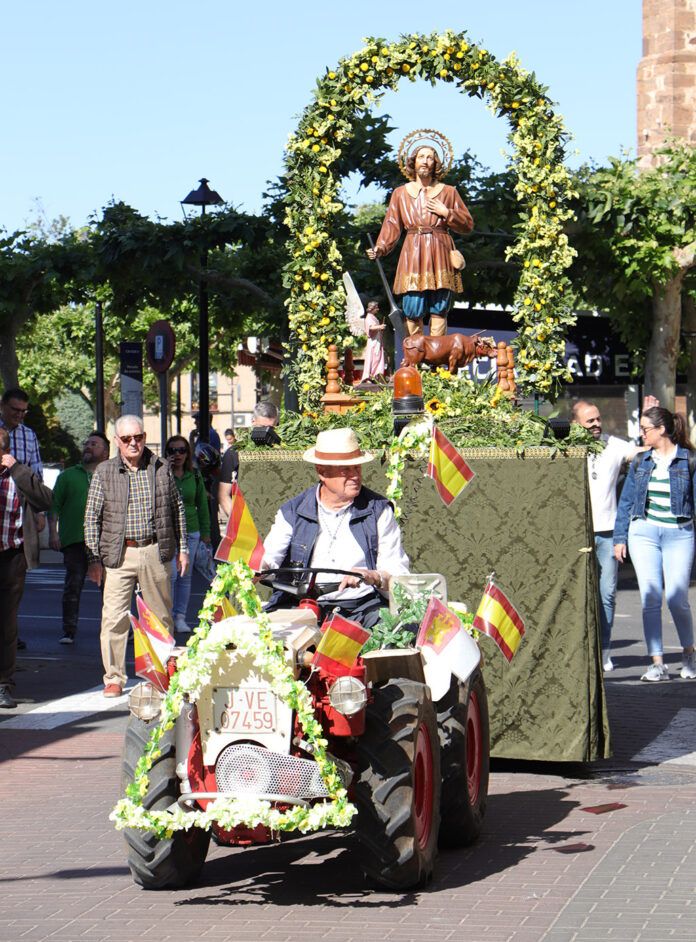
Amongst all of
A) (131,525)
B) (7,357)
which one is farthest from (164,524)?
(7,357)

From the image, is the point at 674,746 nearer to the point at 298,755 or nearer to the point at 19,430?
the point at 298,755

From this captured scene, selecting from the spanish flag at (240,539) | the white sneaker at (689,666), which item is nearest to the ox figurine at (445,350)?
the white sneaker at (689,666)

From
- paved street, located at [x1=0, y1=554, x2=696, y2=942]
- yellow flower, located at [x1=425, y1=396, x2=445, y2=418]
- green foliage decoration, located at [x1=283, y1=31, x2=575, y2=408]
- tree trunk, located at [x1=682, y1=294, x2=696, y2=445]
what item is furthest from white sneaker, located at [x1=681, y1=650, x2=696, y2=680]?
tree trunk, located at [x1=682, y1=294, x2=696, y2=445]

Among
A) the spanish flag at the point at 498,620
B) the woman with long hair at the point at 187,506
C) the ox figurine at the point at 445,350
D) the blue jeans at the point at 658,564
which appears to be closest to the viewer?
the spanish flag at the point at 498,620

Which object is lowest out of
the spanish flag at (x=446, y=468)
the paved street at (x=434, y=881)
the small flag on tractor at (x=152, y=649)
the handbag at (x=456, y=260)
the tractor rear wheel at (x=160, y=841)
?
the paved street at (x=434, y=881)

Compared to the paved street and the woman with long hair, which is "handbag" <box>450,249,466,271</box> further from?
the paved street

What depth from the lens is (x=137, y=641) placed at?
22.6 feet

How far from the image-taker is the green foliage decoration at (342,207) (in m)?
12.3

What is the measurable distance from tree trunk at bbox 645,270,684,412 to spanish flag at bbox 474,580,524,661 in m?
17.3

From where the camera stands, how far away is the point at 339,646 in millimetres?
6547

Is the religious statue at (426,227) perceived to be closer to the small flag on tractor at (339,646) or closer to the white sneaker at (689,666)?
the white sneaker at (689,666)

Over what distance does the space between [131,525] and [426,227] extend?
3.22 meters

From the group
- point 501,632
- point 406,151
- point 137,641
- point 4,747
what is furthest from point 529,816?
point 406,151

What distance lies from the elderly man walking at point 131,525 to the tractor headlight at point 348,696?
5.50 m
